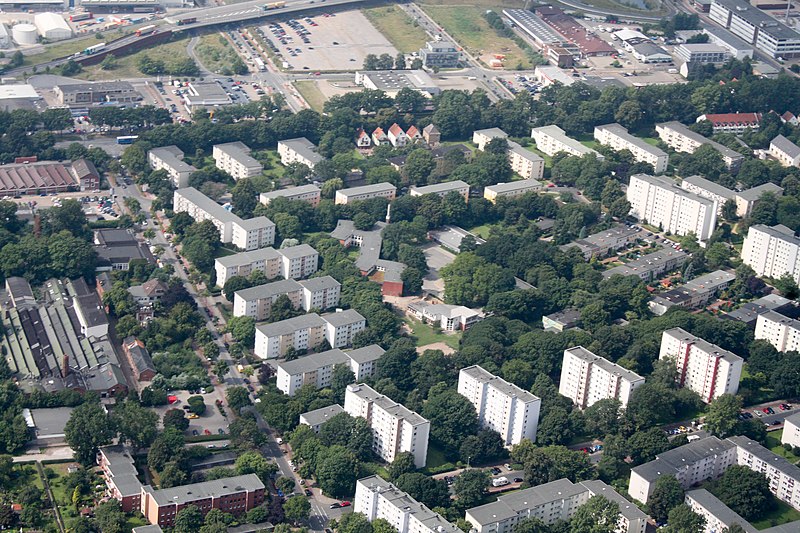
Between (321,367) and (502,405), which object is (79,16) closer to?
(321,367)

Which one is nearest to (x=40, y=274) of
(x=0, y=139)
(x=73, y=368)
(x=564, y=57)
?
(x=73, y=368)

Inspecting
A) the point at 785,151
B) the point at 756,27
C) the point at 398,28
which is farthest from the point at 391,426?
the point at 756,27

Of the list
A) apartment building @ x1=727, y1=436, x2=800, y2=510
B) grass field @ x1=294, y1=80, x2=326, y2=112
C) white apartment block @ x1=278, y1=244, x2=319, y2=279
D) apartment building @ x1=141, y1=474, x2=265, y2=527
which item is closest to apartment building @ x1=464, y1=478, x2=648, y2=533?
apartment building @ x1=727, y1=436, x2=800, y2=510

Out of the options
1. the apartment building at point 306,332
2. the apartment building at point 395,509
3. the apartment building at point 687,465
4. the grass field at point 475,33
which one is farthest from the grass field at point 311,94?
the apartment building at point 395,509

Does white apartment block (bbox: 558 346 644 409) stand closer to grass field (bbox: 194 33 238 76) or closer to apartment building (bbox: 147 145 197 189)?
apartment building (bbox: 147 145 197 189)

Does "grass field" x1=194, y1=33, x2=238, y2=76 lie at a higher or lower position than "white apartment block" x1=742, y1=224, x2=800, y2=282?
lower
